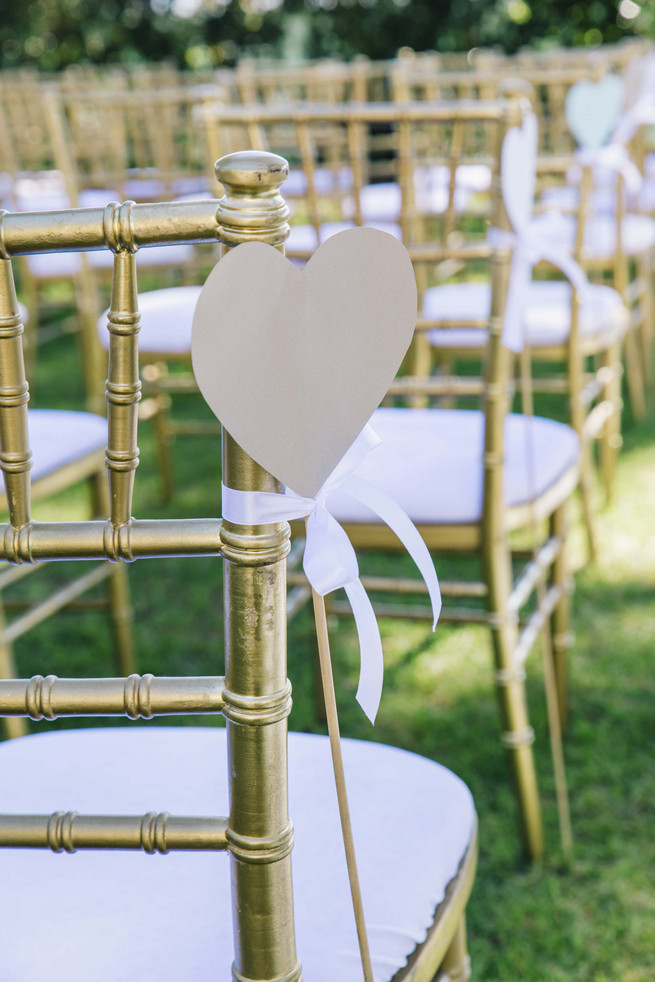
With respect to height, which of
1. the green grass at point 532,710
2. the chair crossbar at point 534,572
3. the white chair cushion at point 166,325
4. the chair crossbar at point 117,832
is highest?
the chair crossbar at point 117,832

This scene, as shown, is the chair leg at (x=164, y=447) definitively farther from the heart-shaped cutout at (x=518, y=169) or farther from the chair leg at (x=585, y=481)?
the heart-shaped cutout at (x=518, y=169)

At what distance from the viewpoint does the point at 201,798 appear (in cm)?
76

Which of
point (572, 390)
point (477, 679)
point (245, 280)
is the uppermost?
point (245, 280)

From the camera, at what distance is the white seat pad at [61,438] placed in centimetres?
143

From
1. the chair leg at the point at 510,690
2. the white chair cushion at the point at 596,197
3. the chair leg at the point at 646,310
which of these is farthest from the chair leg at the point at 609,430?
the chair leg at the point at 510,690

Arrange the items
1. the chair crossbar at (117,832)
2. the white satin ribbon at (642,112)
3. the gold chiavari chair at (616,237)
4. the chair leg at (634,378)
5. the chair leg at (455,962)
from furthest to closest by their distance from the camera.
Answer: the chair leg at (634,378), the white satin ribbon at (642,112), the gold chiavari chair at (616,237), the chair leg at (455,962), the chair crossbar at (117,832)

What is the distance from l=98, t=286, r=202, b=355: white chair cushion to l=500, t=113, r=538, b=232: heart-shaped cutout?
3.26ft

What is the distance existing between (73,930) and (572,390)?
1640mm

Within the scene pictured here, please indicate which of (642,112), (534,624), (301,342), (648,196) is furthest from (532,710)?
(648,196)

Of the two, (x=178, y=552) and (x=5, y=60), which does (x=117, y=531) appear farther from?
(x=5, y=60)

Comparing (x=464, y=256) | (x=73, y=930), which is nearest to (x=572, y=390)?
(x=464, y=256)

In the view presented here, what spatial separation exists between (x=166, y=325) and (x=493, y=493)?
108 cm

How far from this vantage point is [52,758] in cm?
82

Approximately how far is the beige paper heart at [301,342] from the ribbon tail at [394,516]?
1.5 inches
